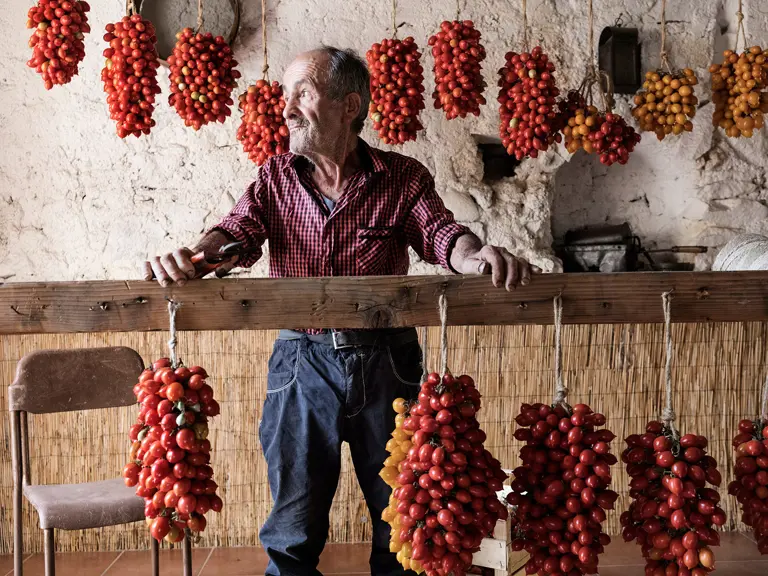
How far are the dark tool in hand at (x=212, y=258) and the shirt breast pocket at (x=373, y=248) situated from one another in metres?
0.39

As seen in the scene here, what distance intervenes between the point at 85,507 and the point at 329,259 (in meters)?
1.05

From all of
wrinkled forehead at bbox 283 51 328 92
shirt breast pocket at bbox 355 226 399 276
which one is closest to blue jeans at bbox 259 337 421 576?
shirt breast pocket at bbox 355 226 399 276

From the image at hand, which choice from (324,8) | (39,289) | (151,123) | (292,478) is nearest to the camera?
(39,289)

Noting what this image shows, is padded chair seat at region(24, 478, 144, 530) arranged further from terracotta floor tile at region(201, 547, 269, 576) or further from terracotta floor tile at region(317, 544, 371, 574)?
terracotta floor tile at region(317, 544, 371, 574)

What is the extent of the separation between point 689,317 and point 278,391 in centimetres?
99

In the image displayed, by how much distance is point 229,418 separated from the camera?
3.23 m

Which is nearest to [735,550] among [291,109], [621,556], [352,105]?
[621,556]

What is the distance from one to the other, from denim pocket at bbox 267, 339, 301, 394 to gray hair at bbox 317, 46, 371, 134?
577mm

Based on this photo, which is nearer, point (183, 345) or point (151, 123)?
point (151, 123)

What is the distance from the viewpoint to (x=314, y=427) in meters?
1.94

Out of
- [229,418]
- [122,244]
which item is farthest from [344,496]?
[122,244]

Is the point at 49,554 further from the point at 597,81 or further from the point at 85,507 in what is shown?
the point at 597,81

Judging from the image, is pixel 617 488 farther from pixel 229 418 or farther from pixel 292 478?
pixel 292 478

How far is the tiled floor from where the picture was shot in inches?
119
